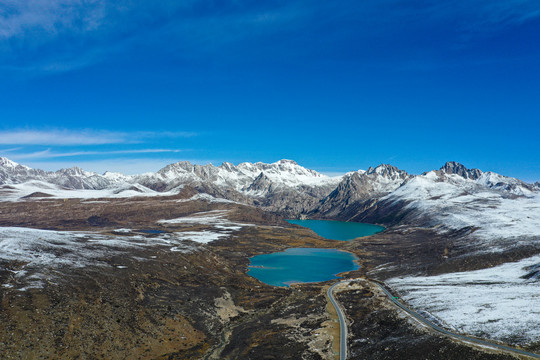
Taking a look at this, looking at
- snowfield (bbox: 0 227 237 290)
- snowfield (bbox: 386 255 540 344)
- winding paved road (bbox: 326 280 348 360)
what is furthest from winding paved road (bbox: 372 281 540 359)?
snowfield (bbox: 0 227 237 290)

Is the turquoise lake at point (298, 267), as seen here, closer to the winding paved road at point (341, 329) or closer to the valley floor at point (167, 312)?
the valley floor at point (167, 312)

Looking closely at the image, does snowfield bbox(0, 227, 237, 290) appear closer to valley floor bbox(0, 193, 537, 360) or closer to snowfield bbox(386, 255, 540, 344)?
valley floor bbox(0, 193, 537, 360)

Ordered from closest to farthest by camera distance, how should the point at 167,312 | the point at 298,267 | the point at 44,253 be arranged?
the point at 167,312 → the point at 44,253 → the point at 298,267

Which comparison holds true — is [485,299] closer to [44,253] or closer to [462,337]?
[462,337]

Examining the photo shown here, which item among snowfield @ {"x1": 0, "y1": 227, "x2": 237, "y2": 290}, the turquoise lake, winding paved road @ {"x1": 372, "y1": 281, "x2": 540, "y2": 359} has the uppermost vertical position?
snowfield @ {"x1": 0, "y1": 227, "x2": 237, "y2": 290}

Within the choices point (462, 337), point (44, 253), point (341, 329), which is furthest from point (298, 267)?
point (462, 337)

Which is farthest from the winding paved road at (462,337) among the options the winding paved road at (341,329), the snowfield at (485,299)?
the winding paved road at (341,329)
